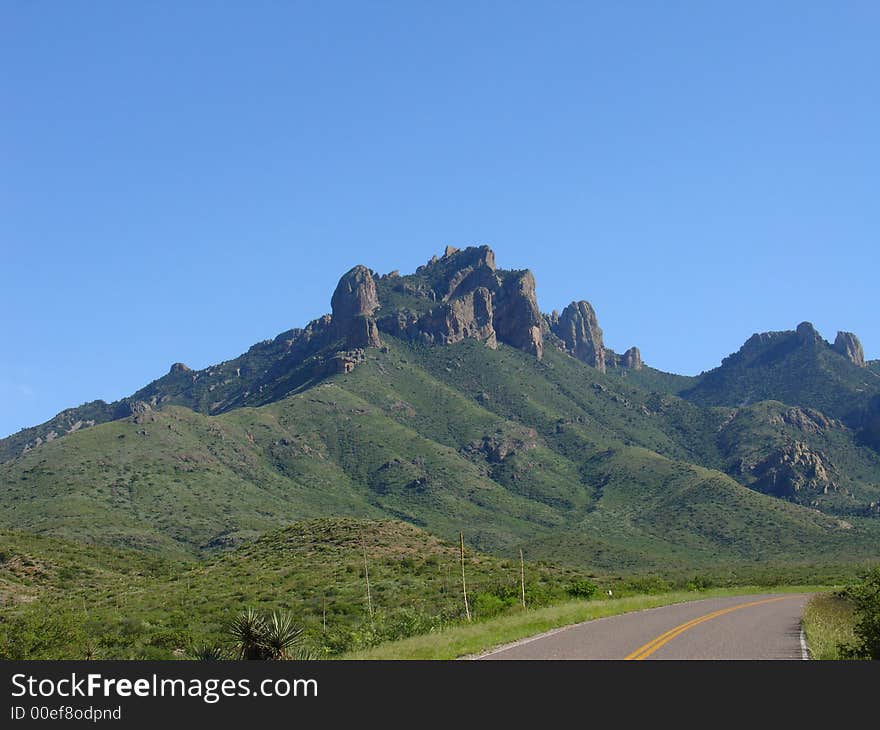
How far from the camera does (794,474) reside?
611 feet

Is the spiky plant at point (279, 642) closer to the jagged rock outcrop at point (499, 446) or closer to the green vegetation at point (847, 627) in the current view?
the green vegetation at point (847, 627)

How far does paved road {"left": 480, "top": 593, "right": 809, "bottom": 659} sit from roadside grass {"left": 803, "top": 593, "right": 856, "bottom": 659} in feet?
1.27

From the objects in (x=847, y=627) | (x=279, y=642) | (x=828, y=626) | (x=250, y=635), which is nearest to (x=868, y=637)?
(x=847, y=627)

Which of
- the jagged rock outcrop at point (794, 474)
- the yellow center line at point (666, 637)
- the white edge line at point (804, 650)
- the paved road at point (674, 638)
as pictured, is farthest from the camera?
the jagged rock outcrop at point (794, 474)

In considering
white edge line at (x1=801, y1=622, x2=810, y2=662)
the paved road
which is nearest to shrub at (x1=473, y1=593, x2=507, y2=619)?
the paved road

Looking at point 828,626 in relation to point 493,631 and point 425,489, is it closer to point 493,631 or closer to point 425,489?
point 493,631

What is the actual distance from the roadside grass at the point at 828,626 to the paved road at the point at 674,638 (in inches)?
15.2

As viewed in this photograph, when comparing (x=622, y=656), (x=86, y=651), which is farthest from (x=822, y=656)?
(x=86, y=651)

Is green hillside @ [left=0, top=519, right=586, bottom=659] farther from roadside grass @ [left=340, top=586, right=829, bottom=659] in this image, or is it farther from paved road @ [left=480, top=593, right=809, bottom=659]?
paved road @ [left=480, top=593, right=809, bottom=659]

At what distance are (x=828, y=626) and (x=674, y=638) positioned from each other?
5.42m

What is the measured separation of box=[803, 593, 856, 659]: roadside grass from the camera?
62.0ft

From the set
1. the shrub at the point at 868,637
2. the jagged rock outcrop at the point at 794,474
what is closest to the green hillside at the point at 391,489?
the jagged rock outcrop at the point at 794,474

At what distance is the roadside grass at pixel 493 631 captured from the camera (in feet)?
62.5

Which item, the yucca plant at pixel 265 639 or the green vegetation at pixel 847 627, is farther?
the yucca plant at pixel 265 639
